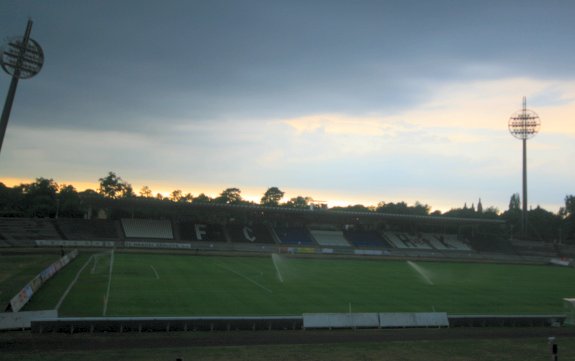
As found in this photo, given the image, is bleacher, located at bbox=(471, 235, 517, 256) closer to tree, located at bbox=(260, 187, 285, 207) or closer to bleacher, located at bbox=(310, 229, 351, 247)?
bleacher, located at bbox=(310, 229, 351, 247)

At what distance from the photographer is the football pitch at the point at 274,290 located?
28688mm

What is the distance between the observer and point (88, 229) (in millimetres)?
75812

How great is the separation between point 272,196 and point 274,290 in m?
126

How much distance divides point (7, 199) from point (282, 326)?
115 meters

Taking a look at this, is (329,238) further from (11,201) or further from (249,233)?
(11,201)

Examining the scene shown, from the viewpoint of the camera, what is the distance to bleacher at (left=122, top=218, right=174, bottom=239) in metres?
78.0

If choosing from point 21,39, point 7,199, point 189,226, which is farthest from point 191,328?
point 7,199

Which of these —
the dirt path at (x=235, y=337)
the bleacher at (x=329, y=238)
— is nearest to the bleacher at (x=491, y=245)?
the bleacher at (x=329, y=238)

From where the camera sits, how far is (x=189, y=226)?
85062 millimetres

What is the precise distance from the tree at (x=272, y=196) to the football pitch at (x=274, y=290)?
105 meters

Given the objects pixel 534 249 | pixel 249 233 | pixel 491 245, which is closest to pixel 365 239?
pixel 249 233

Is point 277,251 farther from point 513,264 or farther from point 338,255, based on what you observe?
point 513,264

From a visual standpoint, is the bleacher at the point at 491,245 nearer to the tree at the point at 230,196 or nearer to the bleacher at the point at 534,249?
the bleacher at the point at 534,249

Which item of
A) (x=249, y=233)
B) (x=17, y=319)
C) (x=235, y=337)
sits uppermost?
(x=249, y=233)
